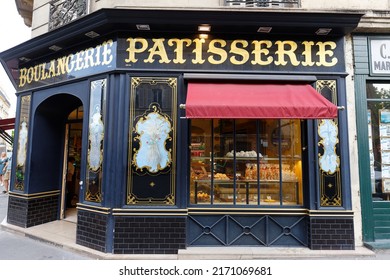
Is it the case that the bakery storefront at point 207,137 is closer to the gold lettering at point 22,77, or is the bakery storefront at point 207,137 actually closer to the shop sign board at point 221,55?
the shop sign board at point 221,55

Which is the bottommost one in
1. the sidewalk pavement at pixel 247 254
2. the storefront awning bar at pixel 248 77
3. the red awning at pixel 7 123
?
the sidewalk pavement at pixel 247 254

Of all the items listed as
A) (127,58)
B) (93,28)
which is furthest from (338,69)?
(93,28)

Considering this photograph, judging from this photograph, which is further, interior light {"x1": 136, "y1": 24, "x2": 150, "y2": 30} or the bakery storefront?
interior light {"x1": 136, "y1": 24, "x2": 150, "y2": 30}

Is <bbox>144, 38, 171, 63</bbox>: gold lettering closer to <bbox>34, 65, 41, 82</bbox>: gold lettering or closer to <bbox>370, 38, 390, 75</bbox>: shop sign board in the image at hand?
<bbox>34, 65, 41, 82</bbox>: gold lettering

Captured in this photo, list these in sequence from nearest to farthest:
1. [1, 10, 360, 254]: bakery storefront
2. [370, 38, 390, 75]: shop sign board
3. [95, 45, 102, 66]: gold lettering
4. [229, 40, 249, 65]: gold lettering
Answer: [1, 10, 360, 254]: bakery storefront < [229, 40, 249, 65]: gold lettering < [95, 45, 102, 66]: gold lettering < [370, 38, 390, 75]: shop sign board

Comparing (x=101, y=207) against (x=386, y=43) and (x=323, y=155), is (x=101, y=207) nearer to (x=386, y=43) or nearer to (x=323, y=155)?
(x=323, y=155)

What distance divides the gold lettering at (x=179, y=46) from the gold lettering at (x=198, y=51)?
16 cm

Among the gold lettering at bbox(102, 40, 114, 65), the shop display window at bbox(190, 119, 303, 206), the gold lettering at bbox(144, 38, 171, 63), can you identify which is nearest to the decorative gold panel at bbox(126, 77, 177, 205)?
the gold lettering at bbox(144, 38, 171, 63)

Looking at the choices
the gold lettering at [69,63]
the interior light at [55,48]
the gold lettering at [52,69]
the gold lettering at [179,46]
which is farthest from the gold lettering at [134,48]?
the gold lettering at [52,69]

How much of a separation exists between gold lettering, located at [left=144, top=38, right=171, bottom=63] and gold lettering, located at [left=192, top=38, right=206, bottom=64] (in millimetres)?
555

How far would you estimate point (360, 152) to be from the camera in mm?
5312

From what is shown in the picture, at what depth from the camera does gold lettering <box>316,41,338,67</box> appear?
5262mm

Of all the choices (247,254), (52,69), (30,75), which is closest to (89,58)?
(52,69)

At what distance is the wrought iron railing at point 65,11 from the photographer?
6113 millimetres
